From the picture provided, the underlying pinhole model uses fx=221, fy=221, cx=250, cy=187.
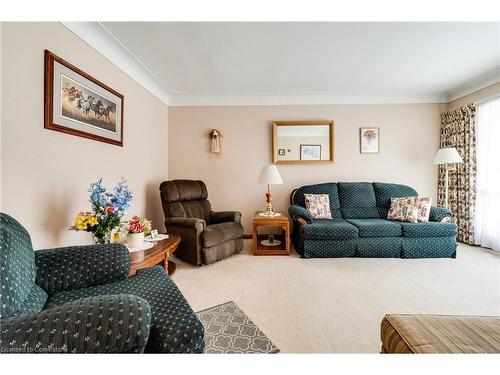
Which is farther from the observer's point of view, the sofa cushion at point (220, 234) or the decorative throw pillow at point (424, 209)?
the decorative throw pillow at point (424, 209)

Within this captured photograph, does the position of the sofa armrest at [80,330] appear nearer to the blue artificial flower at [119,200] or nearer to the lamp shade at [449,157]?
the blue artificial flower at [119,200]

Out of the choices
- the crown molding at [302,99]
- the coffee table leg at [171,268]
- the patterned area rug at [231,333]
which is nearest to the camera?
the patterned area rug at [231,333]

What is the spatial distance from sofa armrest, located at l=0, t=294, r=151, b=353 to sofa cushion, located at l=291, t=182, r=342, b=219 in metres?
3.00

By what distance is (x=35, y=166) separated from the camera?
1.52 meters

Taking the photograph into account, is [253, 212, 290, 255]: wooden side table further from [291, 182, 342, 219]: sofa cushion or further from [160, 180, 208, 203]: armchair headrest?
[160, 180, 208, 203]: armchair headrest

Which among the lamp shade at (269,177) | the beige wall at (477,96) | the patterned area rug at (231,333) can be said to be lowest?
the patterned area rug at (231,333)

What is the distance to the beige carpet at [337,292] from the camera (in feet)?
4.84

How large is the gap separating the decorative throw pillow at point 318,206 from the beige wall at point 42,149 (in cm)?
253

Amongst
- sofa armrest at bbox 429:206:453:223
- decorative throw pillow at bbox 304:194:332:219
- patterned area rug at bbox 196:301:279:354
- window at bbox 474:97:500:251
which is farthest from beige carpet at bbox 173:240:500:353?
decorative throw pillow at bbox 304:194:332:219

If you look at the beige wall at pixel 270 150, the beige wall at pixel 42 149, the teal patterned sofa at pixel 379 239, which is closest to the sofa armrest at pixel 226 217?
the beige wall at pixel 270 150

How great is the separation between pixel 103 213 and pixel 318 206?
2.72m

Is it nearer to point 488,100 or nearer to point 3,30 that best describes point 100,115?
point 3,30

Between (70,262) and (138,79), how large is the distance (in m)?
2.41

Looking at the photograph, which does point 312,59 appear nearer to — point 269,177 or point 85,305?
point 269,177
